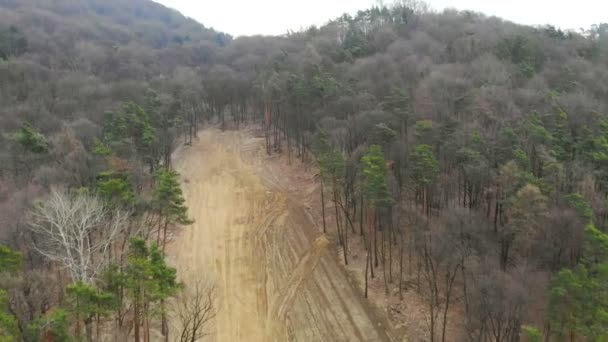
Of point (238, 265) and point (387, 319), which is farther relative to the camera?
point (238, 265)

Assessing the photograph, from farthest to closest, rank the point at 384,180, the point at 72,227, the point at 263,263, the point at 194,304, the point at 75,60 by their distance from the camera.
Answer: the point at 75,60, the point at 263,263, the point at 384,180, the point at 194,304, the point at 72,227

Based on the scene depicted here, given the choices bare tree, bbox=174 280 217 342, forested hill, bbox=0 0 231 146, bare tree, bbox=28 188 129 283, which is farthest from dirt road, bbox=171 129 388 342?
forested hill, bbox=0 0 231 146

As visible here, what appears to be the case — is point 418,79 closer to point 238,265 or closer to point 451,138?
point 451,138

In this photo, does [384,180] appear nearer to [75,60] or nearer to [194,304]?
[194,304]

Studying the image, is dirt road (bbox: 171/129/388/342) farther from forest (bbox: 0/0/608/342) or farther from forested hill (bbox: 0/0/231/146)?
forested hill (bbox: 0/0/231/146)

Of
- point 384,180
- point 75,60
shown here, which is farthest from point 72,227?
point 75,60

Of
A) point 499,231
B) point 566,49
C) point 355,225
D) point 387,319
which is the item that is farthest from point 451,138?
point 566,49

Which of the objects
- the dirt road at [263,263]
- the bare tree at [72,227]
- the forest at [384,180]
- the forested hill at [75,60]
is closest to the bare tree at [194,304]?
the forest at [384,180]
